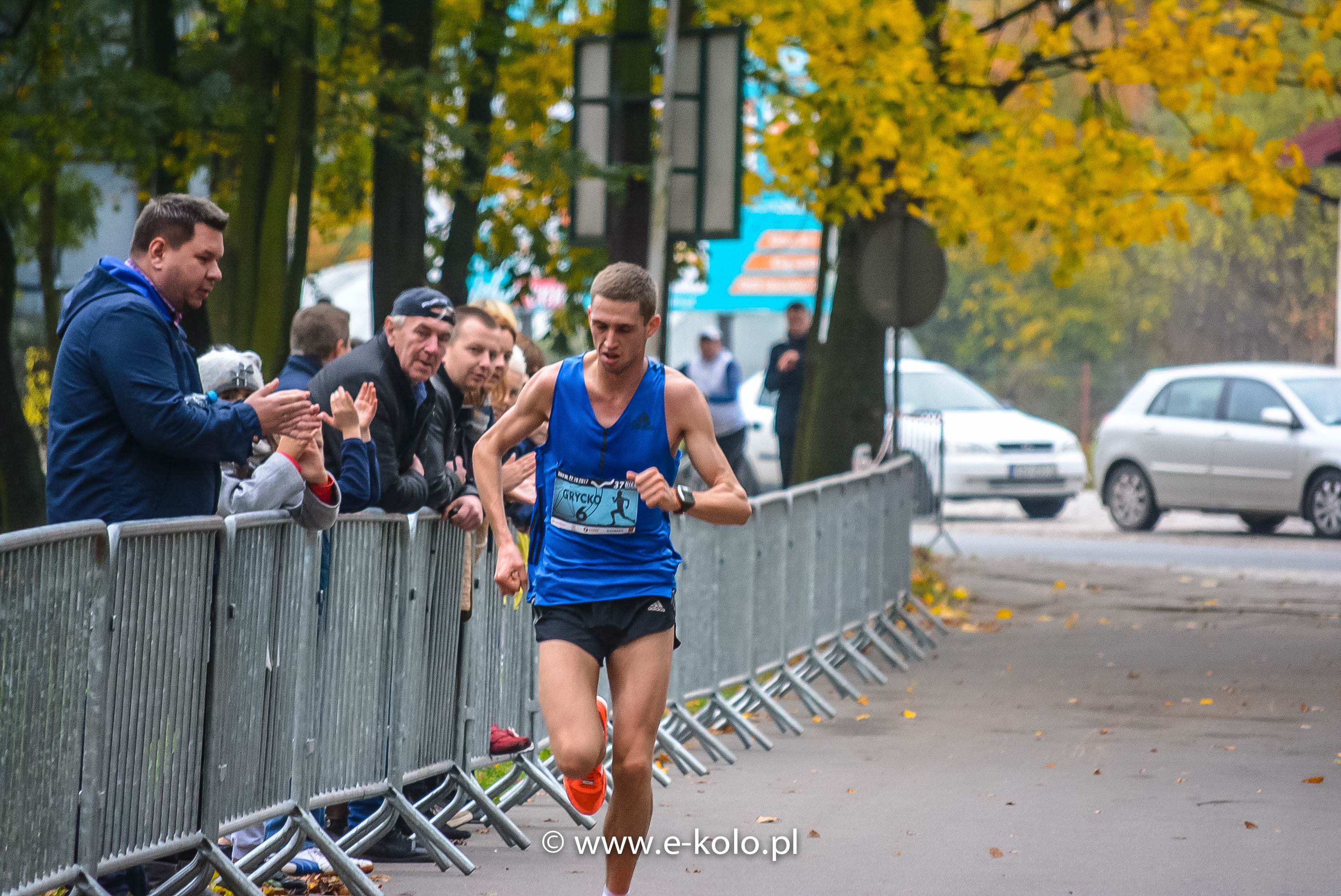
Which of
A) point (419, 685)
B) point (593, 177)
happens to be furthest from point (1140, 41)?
point (419, 685)

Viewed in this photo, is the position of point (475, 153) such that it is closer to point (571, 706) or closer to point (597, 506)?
point (597, 506)

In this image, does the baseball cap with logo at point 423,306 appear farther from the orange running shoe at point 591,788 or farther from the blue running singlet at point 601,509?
the orange running shoe at point 591,788

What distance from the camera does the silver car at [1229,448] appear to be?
21.0 meters

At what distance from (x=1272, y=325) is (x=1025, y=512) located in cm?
2089

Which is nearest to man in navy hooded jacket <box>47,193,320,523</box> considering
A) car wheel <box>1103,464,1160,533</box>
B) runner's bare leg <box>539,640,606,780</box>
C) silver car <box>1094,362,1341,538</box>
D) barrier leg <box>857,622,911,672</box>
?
runner's bare leg <box>539,640,606,780</box>

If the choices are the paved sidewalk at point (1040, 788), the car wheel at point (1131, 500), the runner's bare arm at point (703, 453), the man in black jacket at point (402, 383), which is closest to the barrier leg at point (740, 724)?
the paved sidewalk at point (1040, 788)

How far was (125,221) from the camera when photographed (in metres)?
32.7

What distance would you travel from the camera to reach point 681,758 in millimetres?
9047

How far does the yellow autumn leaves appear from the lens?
15.0 metres

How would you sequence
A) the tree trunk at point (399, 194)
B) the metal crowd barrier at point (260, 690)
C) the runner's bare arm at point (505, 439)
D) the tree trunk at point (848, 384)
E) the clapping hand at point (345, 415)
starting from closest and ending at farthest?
the metal crowd barrier at point (260, 690), the runner's bare arm at point (505, 439), the clapping hand at point (345, 415), the tree trunk at point (399, 194), the tree trunk at point (848, 384)

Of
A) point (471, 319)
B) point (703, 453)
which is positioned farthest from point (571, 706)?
point (471, 319)

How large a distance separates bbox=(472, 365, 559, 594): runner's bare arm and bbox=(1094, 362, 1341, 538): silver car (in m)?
15.9

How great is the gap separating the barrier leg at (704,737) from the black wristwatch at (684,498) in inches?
144

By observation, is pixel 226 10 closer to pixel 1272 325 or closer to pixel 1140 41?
pixel 1140 41
